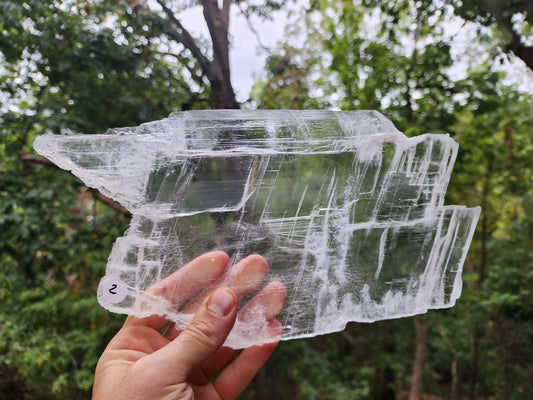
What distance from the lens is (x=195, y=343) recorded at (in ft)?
3.45

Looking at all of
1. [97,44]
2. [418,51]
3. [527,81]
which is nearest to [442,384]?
[527,81]

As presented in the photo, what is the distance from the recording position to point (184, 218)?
4.18ft

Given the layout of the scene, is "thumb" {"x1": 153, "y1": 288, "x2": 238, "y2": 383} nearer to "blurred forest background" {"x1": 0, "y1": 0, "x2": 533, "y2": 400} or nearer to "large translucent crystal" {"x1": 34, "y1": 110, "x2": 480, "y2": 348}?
"large translucent crystal" {"x1": 34, "y1": 110, "x2": 480, "y2": 348}

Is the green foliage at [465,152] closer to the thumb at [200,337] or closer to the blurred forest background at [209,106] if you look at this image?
the blurred forest background at [209,106]

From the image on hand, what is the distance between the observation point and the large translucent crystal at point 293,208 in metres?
1.20

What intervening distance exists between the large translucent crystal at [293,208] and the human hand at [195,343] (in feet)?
0.14

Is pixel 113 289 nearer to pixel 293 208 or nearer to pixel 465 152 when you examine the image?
pixel 293 208

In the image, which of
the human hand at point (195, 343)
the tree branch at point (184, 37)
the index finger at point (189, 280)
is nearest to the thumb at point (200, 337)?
the human hand at point (195, 343)

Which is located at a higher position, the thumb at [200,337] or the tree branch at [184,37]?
the tree branch at [184,37]

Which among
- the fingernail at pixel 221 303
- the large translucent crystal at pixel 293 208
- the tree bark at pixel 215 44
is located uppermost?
the tree bark at pixel 215 44

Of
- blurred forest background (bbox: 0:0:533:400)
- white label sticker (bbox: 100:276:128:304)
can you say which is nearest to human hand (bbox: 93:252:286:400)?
white label sticker (bbox: 100:276:128:304)

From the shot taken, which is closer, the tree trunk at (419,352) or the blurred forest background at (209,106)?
the blurred forest background at (209,106)

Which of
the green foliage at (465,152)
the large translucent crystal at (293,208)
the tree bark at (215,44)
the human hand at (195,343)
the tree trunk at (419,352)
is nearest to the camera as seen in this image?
the human hand at (195,343)

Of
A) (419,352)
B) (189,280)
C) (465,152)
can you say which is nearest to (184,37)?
(189,280)
